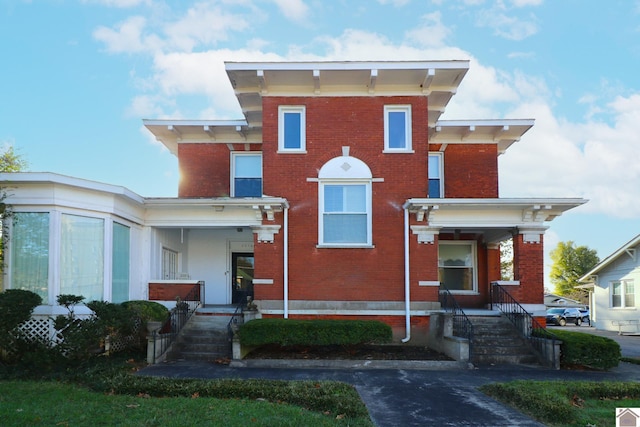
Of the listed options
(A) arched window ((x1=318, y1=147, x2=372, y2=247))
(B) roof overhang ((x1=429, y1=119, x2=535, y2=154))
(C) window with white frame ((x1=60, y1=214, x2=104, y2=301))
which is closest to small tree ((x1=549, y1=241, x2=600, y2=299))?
(B) roof overhang ((x1=429, y1=119, x2=535, y2=154))

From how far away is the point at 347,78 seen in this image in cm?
1540

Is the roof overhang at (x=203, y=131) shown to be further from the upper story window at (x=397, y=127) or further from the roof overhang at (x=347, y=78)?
the upper story window at (x=397, y=127)

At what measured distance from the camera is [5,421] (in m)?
7.15

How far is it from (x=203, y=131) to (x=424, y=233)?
8.38 metres

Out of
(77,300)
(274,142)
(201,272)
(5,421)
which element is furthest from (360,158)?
(5,421)

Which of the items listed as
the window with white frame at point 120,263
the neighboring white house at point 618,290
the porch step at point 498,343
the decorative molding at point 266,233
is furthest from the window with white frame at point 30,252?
the neighboring white house at point 618,290

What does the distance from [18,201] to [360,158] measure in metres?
8.90

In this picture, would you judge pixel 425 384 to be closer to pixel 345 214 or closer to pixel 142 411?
pixel 142 411

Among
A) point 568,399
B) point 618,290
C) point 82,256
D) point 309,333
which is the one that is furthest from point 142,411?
point 618,290

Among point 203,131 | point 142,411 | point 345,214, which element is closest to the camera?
point 142,411

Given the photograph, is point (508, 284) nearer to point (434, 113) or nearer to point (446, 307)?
point (446, 307)

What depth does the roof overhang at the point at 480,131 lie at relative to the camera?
58.7 ft

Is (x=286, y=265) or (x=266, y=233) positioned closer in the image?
(x=286, y=265)

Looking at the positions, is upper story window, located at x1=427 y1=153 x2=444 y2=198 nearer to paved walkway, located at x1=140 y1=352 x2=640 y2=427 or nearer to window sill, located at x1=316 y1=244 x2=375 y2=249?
window sill, located at x1=316 y1=244 x2=375 y2=249
